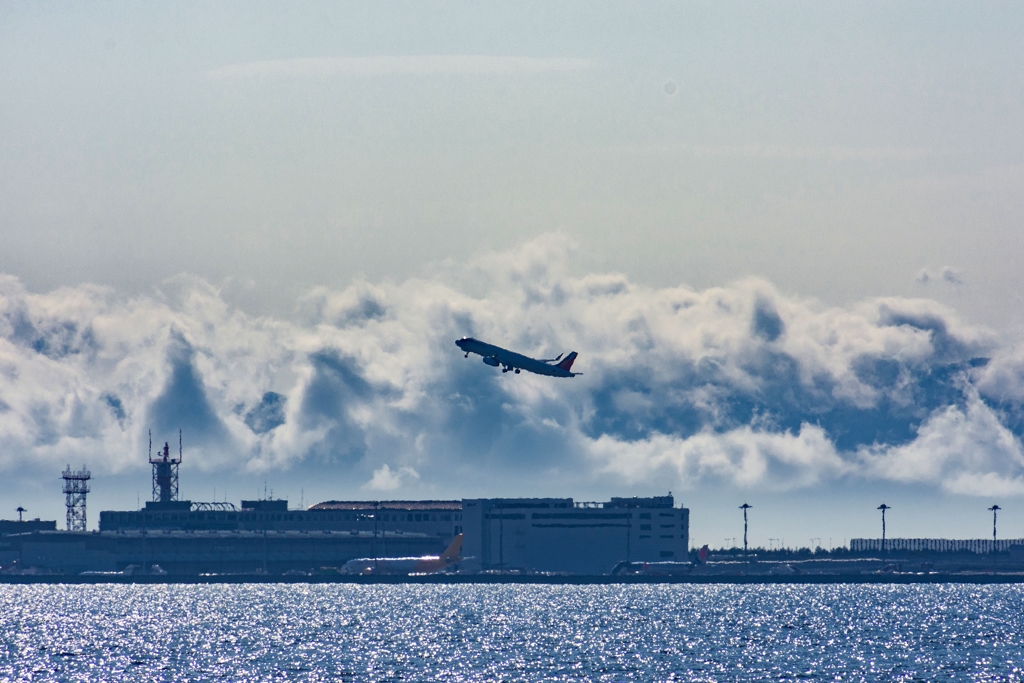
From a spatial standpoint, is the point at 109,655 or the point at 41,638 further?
the point at 41,638

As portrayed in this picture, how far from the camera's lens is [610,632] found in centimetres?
19275

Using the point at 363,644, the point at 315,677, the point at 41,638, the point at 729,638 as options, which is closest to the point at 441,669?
the point at 315,677

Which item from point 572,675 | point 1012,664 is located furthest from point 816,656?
point 572,675

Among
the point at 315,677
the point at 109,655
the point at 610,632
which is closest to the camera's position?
the point at 315,677

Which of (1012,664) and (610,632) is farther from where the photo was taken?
(610,632)

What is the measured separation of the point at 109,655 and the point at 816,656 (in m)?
68.1

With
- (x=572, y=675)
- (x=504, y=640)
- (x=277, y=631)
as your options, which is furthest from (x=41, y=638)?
(x=572, y=675)

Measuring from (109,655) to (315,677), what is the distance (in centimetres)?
3554

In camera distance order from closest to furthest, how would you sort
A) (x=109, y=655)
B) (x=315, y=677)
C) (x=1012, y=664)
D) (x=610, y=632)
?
(x=315, y=677) < (x=1012, y=664) < (x=109, y=655) < (x=610, y=632)

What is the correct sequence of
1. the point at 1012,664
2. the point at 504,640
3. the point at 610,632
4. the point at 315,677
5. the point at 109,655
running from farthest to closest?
the point at 610,632, the point at 504,640, the point at 109,655, the point at 1012,664, the point at 315,677

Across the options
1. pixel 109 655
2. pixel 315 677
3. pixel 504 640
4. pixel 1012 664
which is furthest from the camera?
pixel 504 640

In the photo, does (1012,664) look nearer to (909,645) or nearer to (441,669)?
(909,645)

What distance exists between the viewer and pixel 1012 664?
150125 millimetres

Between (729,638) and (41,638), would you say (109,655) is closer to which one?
(41,638)
